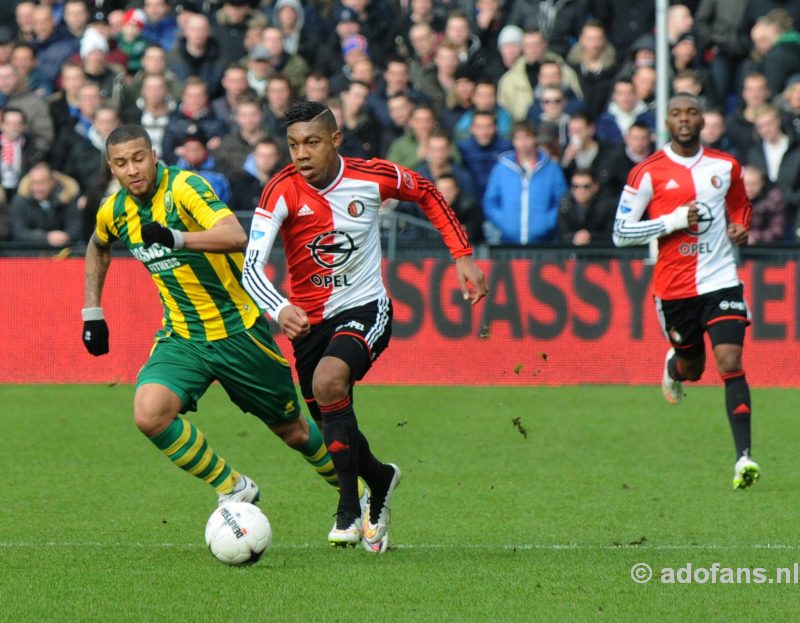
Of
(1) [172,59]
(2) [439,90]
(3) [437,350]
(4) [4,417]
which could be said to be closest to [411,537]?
(4) [4,417]

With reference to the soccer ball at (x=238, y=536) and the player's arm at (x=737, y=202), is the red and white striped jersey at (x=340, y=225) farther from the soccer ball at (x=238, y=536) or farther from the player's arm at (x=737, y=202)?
the player's arm at (x=737, y=202)

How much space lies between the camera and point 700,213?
1053 cm

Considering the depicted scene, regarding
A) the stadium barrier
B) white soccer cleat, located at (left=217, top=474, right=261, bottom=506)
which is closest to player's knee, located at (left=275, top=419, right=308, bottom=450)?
white soccer cleat, located at (left=217, top=474, right=261, bottom=506)

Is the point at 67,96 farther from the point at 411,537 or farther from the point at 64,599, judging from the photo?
the point at 64,599

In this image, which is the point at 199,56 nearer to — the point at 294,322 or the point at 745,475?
the point at 745,475

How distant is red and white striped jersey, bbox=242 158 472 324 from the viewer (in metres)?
7.81

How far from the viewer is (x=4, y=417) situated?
13547 mm

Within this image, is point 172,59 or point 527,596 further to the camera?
point 172,59

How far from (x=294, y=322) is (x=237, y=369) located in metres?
1.10

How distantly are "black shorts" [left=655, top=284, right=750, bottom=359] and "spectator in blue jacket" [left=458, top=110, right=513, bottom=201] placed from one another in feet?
19.1

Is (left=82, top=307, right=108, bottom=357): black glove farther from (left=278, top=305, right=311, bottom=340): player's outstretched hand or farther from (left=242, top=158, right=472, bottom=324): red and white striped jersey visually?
(left=278, top=305, right=311, bottom=340): player's outstretched hand

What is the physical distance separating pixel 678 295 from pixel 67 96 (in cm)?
955

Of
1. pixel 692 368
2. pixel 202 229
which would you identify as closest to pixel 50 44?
pixel 692 368

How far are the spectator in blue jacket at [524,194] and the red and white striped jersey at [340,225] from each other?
7782mm
